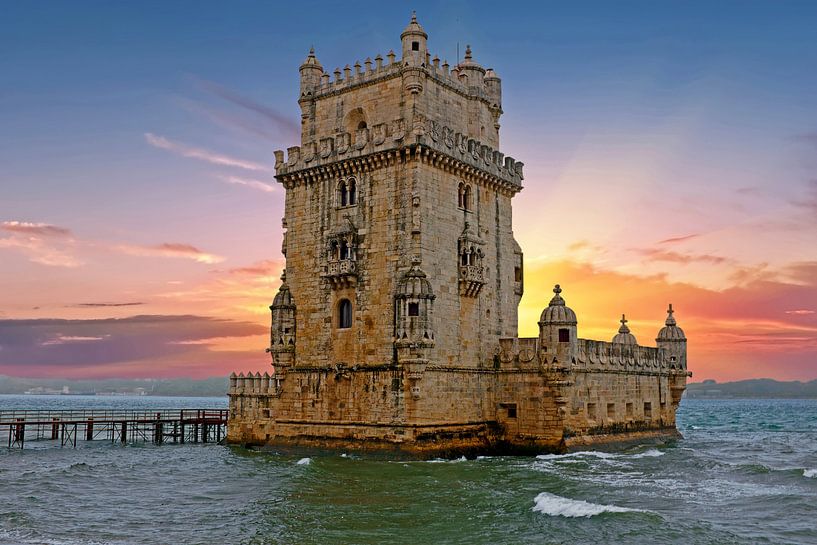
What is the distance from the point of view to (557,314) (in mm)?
41188

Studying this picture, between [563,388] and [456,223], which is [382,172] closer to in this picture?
[456,223]

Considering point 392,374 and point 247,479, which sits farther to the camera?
point 392,374

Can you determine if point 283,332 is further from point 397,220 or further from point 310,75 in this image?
point 310,75

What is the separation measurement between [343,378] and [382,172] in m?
9.84

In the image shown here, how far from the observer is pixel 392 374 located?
125ft

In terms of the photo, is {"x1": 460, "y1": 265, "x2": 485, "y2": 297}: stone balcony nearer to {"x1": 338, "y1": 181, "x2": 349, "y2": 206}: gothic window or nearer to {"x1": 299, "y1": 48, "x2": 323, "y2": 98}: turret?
{"x1": 338, "y1": 181, "x2": 349, "y2": 206}: gothic window

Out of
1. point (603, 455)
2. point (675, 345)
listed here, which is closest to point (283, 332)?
point (603, 455)

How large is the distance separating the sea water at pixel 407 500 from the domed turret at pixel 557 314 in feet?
20.8

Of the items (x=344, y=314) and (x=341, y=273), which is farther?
(x=344, y=314)

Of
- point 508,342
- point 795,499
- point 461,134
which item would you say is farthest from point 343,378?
point 795,499

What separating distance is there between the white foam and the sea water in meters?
0.07

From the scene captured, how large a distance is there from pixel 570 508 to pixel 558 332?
1407 centimetres

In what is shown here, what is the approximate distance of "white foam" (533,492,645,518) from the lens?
90.1ft

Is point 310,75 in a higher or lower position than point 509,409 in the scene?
higher
